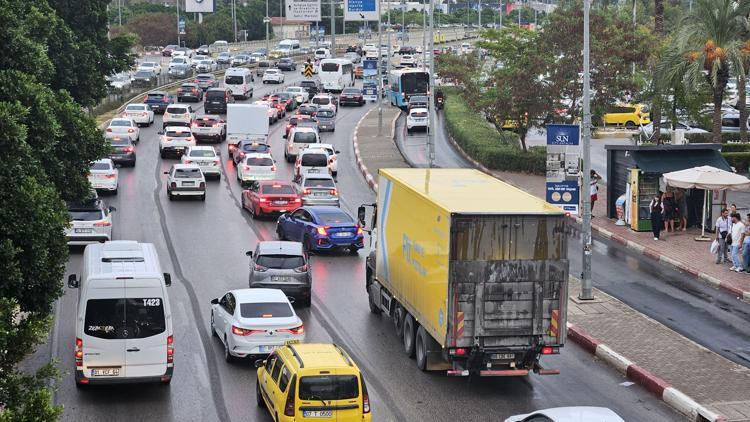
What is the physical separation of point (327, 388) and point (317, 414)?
0.43m

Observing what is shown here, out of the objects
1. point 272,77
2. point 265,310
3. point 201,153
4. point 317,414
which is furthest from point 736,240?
point 272,77

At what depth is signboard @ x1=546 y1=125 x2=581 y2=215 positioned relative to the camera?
2788cm

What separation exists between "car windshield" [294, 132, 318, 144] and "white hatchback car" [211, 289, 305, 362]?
32321 millimetres

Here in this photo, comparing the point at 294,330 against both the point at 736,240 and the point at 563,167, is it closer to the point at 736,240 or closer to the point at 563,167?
the point at 563,167

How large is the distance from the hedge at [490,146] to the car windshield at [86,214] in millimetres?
21857

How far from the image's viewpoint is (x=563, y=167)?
2881 cm

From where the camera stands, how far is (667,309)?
2866 cm

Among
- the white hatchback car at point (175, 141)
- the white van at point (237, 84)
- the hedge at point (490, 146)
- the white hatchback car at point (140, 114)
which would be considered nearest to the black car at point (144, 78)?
the white van at point (237, 84)

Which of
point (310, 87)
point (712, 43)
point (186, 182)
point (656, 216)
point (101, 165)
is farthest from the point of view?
point (310, 87)

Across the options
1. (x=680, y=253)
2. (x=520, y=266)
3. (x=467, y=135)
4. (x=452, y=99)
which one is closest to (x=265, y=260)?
(x=520, y=266)

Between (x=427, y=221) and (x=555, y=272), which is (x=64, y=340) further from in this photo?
(x=555, y=272)

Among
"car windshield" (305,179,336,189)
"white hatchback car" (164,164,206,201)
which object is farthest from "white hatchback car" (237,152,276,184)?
"car windshield" (305,179,336,189)

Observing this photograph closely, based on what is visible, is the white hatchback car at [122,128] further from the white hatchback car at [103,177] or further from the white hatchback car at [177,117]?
the white hatchback car at [103,177]

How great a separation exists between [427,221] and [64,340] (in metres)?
8.74
